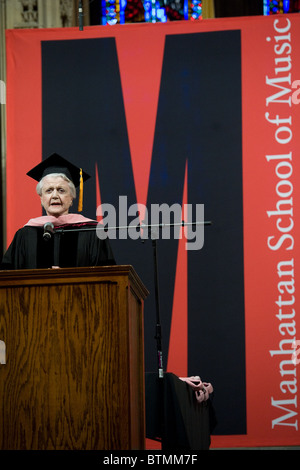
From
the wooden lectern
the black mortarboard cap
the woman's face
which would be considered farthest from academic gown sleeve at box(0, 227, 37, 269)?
the wooden lectern

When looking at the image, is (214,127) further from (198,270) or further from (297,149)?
(198,270)

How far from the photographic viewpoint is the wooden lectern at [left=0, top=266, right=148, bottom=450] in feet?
8.96

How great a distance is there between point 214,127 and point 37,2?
3019mm

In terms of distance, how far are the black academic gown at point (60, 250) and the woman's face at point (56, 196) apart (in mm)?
139

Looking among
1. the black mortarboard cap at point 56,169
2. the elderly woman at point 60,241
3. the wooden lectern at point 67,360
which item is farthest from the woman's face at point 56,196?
the wooden lectern at point 67,360

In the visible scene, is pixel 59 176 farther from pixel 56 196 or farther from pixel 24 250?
pixel 24 250

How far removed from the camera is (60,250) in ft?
14.5

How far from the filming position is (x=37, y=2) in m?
7.64

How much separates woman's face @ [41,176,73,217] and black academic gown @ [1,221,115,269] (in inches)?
5.5

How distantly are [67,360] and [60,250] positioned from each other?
167 cm

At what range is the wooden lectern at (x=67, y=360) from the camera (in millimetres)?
2732

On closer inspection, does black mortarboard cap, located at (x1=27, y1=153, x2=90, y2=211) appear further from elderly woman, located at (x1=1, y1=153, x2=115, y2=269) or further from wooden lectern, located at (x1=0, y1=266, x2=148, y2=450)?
wooden lectern, located at (x1=0, y1=266, x2=148, y2=450)

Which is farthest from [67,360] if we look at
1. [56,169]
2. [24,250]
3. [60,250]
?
[56,169]

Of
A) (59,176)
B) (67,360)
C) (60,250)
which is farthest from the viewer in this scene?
(59,176)
